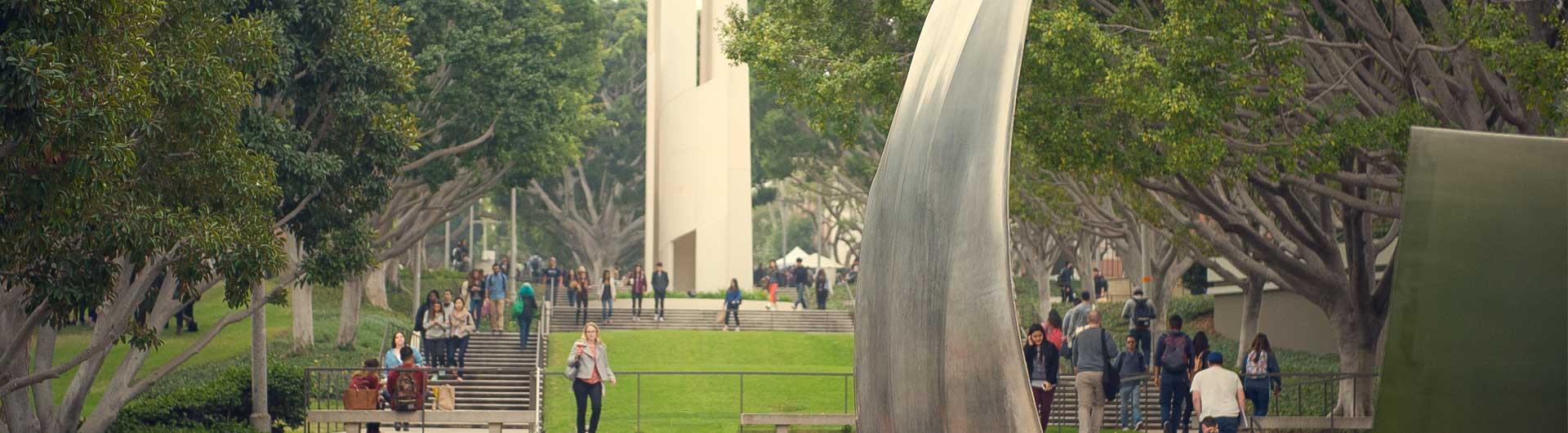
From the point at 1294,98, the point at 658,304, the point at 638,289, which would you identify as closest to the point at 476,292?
the point at 638,289

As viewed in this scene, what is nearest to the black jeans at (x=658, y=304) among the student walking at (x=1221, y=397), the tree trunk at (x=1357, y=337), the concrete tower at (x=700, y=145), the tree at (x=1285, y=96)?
the concrete tower at (x=700, y=145)

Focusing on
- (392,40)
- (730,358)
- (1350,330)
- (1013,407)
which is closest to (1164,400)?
(1350,330)

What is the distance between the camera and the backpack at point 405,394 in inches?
738

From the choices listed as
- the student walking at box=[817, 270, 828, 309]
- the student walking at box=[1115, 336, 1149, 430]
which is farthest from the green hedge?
the student walking at box=[817, 270, 828, 309]

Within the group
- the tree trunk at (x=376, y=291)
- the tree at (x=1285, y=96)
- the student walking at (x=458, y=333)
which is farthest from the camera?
the tree trunk at (x=376, y=291)

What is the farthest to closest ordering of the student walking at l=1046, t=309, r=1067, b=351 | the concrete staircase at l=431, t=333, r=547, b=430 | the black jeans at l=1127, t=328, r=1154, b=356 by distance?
the concrete staircase at l=431, t=333, r=547, b=430, the black jeans at l=1127, t=328, r=1154, b=356, the student walking at l=1046, t=309, r=1067, b=351

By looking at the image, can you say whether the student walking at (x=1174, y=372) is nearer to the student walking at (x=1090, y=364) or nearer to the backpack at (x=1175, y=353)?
the backpack at (x=1175, y=353)

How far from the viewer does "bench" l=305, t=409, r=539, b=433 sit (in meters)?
18.6

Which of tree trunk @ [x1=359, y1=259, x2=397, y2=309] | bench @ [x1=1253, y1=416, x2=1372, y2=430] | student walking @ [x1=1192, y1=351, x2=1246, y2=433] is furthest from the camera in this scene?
tree trunk @ [x1=359, y1=259, x2=397, y2=309]

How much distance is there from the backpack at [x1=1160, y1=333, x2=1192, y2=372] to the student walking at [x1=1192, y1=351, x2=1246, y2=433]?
2.24m

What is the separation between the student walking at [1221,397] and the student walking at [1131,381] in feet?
10.6

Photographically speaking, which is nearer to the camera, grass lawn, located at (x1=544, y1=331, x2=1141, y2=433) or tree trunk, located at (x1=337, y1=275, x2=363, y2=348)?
grass lawn, located at (x1=544, y1=331, x2=1141, y2=433)

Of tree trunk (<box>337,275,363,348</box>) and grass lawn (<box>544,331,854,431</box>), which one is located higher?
tree trunk (<box>337,275,363,348</box>)

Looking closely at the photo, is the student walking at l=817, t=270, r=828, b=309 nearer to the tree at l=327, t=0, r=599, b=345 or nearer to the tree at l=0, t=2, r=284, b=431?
the tree at l=327, t=0, r=599, b=345
